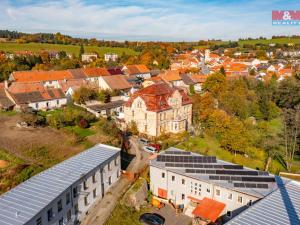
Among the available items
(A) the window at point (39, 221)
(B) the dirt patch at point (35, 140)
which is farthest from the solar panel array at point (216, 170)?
(A) the window at point (39, 221)

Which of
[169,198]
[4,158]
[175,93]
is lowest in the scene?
[169,198]

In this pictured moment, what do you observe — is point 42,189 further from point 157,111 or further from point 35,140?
point 157,111

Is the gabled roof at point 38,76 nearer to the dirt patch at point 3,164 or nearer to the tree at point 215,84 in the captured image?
the tree at point 215,84

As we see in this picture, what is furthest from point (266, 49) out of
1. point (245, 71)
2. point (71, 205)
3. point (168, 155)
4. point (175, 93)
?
point (71, 205)

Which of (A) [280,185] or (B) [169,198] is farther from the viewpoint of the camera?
(B) [169,198]

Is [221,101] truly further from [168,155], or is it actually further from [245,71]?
[245,71]

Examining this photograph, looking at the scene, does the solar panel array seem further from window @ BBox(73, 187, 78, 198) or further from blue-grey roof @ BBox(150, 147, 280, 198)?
window @ BBox(73, 187, 78, 198)
